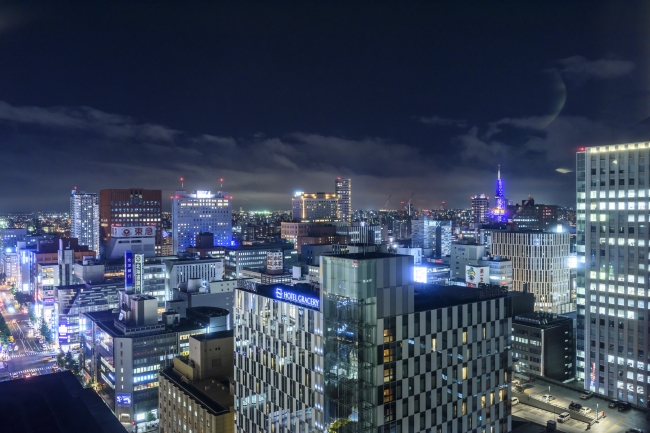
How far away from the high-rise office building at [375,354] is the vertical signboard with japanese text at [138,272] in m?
80.0

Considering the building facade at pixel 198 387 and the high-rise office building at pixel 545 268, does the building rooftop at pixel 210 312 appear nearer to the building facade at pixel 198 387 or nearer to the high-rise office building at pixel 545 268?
the building facade at pixel 198 387

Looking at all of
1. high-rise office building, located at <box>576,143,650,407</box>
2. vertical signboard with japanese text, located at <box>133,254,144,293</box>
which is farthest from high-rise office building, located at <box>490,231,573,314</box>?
vertical signboard with japanese text, located at <box>133,254,144,293</box>

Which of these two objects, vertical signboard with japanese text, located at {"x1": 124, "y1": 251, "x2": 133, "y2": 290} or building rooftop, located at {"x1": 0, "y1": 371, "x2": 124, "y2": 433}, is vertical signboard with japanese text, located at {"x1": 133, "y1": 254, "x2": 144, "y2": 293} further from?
building rooftop, located at {"x1": 0, "y1": 371, "x2": 124, "y2": 433}

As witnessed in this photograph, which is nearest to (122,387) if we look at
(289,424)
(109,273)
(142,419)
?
(142,419)

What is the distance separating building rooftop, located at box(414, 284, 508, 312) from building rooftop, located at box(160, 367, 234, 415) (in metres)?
27.6

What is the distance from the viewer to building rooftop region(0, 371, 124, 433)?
39250mm

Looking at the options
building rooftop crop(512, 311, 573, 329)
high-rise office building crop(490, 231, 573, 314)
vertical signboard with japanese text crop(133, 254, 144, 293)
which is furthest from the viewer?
high-rise office building crop(490, 231, 573, 314)

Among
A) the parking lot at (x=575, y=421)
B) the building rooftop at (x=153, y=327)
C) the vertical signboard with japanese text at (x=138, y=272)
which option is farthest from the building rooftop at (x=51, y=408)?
the vertical signboard with japanese text at (x=138, y=272)

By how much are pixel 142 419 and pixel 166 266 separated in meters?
56.8

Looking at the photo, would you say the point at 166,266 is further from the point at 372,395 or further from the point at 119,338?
the point at 372,395

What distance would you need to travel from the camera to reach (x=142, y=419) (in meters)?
82.4

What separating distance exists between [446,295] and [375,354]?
503 inches

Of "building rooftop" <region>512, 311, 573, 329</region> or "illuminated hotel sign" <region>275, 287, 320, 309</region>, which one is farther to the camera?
"building rooftop" <region>512, 311, 573, 329</region>

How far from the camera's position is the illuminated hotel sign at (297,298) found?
4062cm
